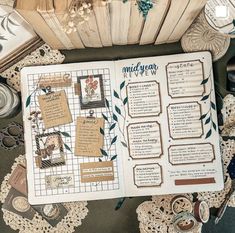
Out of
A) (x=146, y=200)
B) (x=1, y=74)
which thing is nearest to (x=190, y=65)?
(x=146, y=200)

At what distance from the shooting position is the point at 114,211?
1.31 meters

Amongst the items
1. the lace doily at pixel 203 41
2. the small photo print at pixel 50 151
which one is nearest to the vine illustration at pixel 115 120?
the small photo print at pixel 50 151

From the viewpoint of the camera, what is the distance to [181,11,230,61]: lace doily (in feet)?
4.22

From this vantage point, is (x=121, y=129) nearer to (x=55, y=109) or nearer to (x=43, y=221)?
(x=55, y=109)

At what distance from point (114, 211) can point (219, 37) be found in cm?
49

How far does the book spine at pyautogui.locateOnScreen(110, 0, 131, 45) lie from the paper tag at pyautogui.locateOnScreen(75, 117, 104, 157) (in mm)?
198

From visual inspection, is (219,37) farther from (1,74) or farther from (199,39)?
(1,74)

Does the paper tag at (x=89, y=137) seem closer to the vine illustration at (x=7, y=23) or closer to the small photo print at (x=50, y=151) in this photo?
the small photo print at (x=50, y=151)

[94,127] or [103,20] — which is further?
[94,127]

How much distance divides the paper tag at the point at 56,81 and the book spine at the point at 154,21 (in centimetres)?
20

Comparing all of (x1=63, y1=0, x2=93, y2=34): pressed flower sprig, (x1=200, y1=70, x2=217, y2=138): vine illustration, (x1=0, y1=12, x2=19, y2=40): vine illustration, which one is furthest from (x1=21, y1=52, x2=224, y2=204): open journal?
(x1=63, y1=0, x2=93, y2=34): pressed flower sprig

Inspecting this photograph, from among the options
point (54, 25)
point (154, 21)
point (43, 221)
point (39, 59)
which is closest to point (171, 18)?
point (154, 21)

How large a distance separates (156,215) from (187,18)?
47 cm

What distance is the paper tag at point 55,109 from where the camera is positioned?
130 cm
